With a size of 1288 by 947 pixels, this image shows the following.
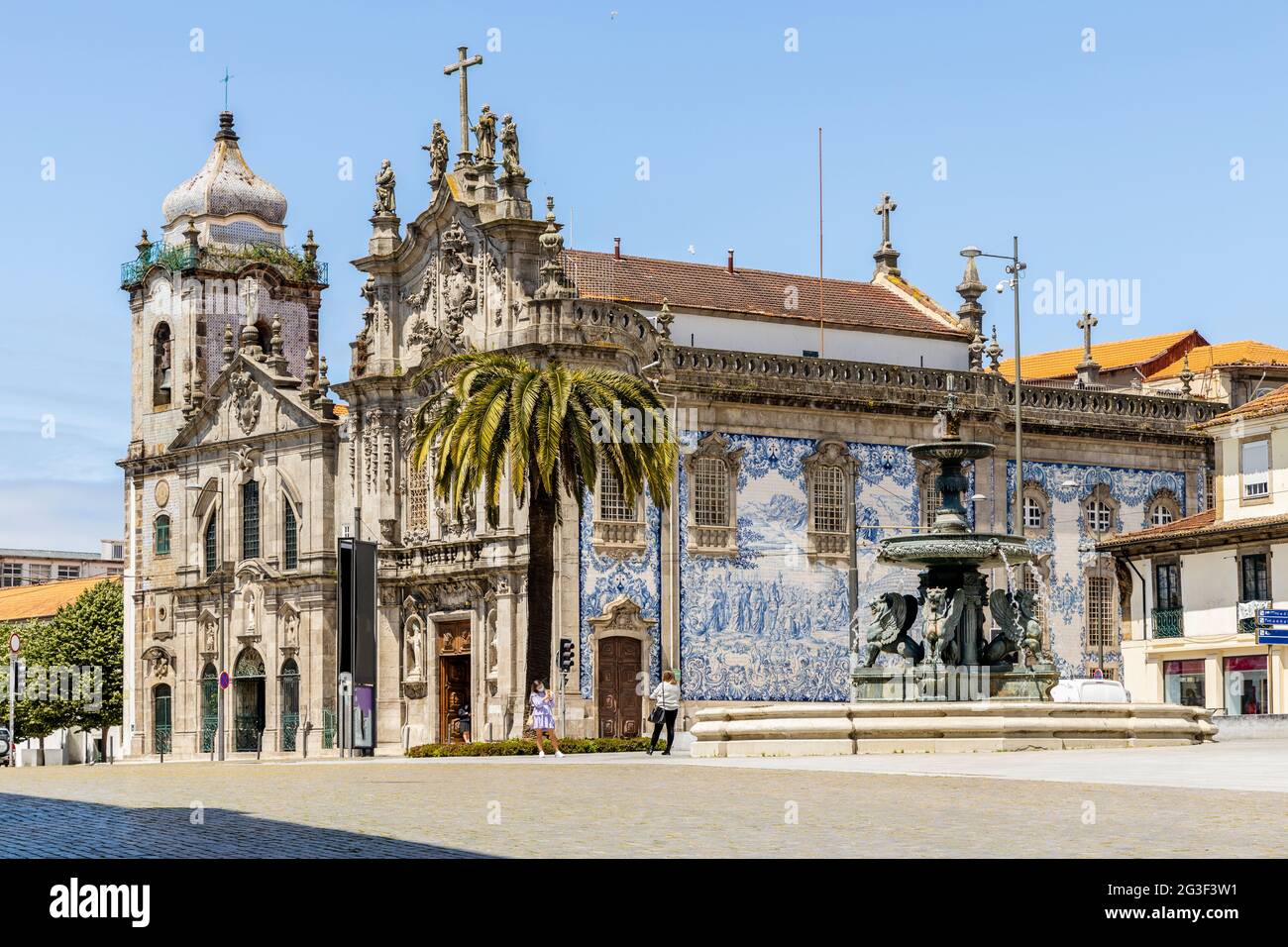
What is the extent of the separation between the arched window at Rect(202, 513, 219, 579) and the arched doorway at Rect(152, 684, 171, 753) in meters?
4.80

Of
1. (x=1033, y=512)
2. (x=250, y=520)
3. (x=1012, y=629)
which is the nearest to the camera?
(x=1012, y=629)

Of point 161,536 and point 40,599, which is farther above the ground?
point 161,536

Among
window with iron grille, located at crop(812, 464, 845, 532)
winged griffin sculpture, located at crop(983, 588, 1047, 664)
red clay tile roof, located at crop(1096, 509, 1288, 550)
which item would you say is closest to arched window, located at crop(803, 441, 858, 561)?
window with iron grille, located at crop(812, 464, 845, 532)

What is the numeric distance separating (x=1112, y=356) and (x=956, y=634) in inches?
1929

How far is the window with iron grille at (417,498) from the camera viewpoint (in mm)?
58438

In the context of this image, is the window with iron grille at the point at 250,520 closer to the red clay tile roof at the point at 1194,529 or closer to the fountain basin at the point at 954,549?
the red clay tile roof at the point at 1194,529

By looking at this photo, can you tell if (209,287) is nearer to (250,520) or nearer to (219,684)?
(250,520)

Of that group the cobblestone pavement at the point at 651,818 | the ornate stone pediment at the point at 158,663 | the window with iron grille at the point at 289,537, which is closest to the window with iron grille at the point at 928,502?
the window with iron grille at the point at 289,537

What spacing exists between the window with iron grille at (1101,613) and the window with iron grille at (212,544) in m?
26.2

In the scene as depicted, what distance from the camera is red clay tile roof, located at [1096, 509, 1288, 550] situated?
2053 inches

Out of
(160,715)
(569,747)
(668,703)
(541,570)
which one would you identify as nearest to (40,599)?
(160,715)

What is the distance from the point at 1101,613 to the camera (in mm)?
62469

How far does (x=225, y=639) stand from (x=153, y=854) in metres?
51.7
